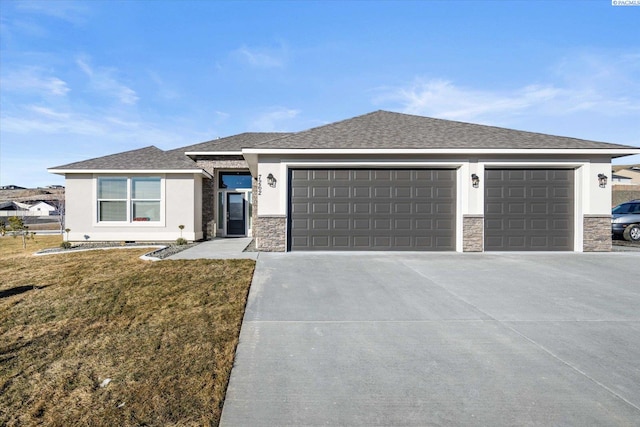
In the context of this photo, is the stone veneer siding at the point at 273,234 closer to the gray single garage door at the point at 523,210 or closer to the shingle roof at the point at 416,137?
the shingle roof at the point at 416,137

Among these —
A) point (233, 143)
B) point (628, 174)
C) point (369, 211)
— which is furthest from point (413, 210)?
point (628, 174)

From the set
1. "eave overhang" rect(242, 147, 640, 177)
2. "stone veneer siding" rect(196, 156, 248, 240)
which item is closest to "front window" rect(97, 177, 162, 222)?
"stone veneer siding" rect(196, 156, 248, 240)

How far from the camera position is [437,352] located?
3.25 metres

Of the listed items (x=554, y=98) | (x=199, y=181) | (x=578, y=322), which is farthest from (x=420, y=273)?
(x=554, y=98)

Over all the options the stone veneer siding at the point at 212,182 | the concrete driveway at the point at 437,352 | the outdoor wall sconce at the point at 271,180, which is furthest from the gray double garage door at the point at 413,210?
the stone veneer siding at the point at 212,182

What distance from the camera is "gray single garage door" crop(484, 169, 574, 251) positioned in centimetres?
950

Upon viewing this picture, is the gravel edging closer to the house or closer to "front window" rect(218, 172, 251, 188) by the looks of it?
the house

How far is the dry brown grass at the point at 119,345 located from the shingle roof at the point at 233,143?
7956 mm

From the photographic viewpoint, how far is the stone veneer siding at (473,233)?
9.34 metres

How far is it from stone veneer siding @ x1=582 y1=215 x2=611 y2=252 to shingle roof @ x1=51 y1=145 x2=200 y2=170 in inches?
548

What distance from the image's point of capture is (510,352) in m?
3.24

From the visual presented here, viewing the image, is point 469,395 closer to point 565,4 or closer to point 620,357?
point 620,357

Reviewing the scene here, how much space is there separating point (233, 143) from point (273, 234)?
7065 millimetres

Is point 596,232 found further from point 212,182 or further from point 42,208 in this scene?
point 42,208
